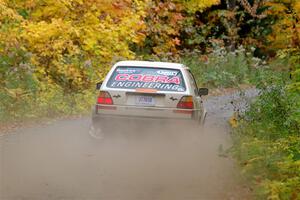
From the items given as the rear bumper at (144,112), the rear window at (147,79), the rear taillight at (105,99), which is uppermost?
the rear window at (147,79)

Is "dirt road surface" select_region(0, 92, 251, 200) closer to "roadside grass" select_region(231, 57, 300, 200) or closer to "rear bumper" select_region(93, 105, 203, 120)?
"rear bumper" select_region(93, 105, 203, 120)

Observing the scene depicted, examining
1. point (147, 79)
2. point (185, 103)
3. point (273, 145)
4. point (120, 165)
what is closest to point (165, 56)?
point (147, 79)

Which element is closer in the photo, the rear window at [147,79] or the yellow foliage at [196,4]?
the rear window at [147,79]

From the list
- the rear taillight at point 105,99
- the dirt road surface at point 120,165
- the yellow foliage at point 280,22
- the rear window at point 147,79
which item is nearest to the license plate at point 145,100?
the rear window at point 147,79

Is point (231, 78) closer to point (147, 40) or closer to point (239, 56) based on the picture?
point (239, 56)

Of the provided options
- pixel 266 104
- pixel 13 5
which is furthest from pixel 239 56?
pixel 266 104

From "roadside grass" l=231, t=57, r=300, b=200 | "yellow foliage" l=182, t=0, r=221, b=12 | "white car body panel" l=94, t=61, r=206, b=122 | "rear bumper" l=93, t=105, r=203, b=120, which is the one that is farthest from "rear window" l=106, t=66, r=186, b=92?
"yellow foliage" l=182, t=0, r=221, b=12

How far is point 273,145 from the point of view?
9281mm

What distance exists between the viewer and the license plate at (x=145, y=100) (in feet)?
38.4

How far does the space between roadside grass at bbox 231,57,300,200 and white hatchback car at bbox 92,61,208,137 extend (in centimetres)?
121

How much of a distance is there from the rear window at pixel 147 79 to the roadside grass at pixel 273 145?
5.16ft

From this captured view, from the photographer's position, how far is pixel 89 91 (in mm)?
19875

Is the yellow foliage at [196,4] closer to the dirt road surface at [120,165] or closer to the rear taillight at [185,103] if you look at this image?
the dirt road surface at [120,165]

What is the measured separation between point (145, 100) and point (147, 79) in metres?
0.48
